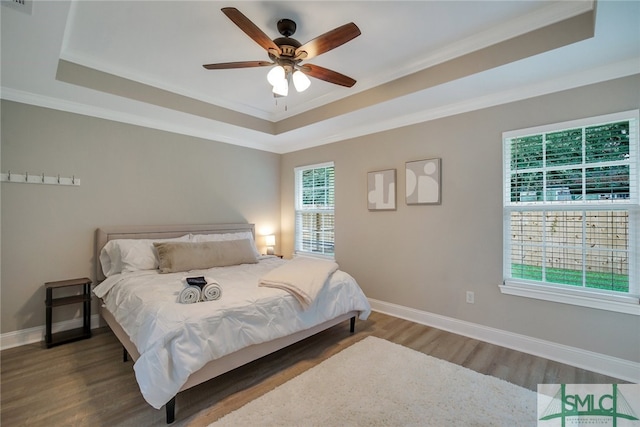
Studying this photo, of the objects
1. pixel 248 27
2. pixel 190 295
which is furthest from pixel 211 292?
pixel 248 27

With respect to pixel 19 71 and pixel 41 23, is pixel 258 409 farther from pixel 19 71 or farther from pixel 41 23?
pixel 19 71

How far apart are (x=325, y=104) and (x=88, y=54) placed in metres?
2.46

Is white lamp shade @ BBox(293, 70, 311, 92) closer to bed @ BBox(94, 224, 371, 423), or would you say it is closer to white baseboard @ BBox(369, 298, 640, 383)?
bed @ BBox(94, 224, 371, 423)

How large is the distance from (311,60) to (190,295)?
243cm

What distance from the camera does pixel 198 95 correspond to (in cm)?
358

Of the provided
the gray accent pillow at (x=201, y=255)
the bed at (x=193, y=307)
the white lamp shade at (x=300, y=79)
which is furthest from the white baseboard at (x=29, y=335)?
the white lamp shade at (x=300, y=79)

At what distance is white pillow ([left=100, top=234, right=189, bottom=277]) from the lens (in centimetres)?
315

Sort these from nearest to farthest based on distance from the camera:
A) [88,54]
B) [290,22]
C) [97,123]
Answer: [290,22] < [88,54] < [97,123]

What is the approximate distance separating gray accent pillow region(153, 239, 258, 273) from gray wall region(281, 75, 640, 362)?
4.94 feet

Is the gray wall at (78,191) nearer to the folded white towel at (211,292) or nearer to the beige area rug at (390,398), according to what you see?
the folded white towel at (211,292)

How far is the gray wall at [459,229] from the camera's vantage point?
2494 mm

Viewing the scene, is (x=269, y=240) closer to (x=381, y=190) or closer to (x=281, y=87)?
(x=381, y=190)

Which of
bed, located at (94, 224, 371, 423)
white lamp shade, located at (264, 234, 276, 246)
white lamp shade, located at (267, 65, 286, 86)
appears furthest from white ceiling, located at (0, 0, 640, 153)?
white lamp shade, located at (264, 234, 276, 246)

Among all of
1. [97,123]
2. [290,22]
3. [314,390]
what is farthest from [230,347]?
[97,123]
